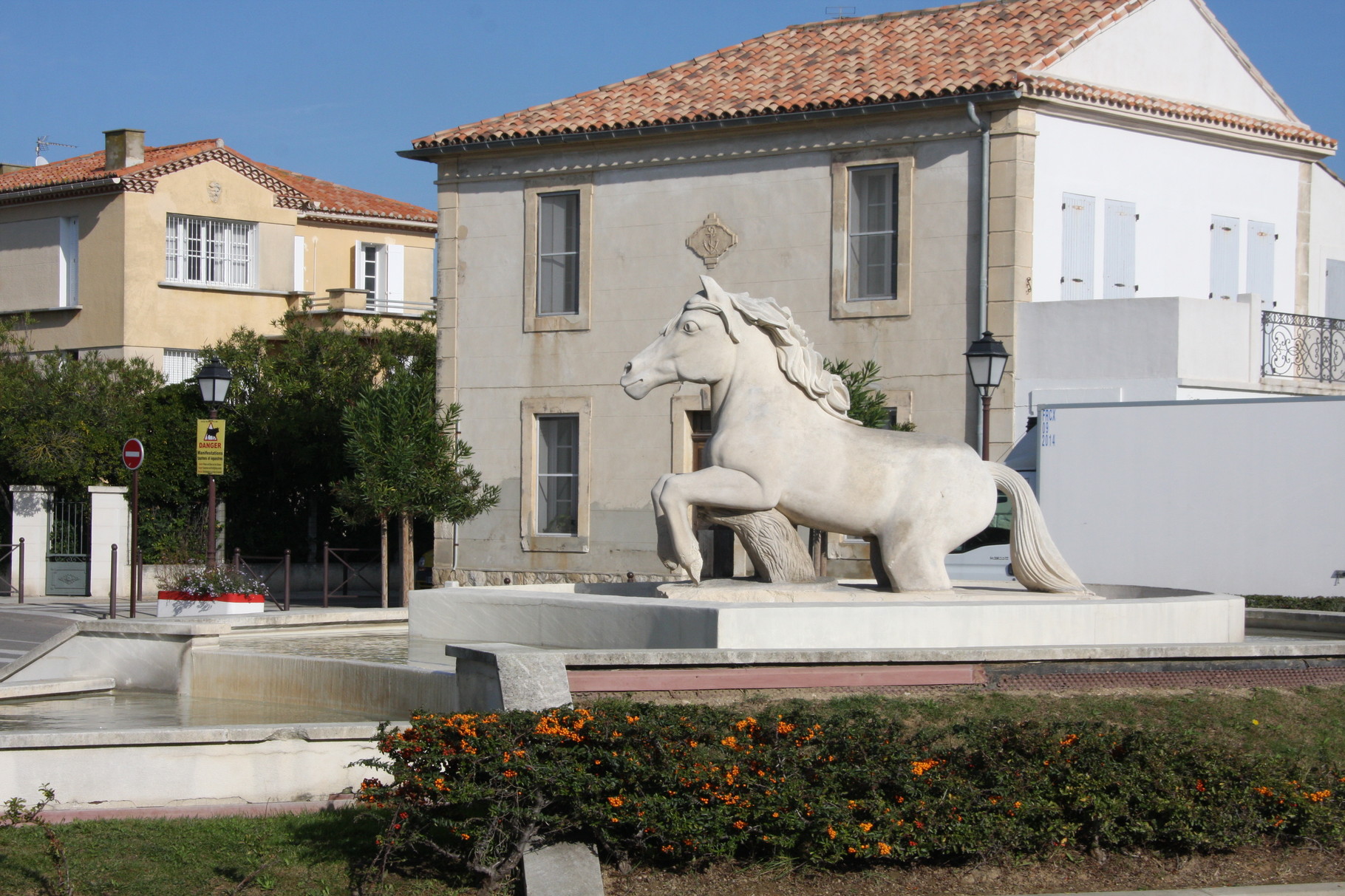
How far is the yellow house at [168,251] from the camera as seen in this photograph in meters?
35.7

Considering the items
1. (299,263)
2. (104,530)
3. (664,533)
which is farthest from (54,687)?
(299,263)

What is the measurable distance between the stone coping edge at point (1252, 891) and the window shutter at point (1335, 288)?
72.2 feet

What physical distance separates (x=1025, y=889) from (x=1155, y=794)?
79 centimetres

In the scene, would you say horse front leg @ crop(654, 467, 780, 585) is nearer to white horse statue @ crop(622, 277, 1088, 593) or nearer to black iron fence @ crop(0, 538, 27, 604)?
white horse statue @ crop(622, 277, 1088, 593)

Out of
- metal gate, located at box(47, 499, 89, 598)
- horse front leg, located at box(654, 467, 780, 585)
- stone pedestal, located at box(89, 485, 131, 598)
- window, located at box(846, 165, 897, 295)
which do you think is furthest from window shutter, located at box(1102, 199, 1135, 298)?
metal gate, located at box(47, 499, 89, 598)

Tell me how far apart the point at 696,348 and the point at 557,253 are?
1497cm

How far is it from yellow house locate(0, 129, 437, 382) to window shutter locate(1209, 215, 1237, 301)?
18903 mm

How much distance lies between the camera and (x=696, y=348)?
36.4ft

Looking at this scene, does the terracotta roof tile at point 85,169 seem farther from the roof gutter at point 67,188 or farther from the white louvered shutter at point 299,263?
the white louvered shutter at point 299,263

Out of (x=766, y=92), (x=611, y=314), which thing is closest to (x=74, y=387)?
(x=611, y=314)

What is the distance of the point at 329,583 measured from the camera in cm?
3119

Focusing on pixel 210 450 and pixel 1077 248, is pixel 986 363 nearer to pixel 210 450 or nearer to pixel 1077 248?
pixel 1077 248

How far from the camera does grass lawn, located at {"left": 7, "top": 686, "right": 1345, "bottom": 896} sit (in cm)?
719

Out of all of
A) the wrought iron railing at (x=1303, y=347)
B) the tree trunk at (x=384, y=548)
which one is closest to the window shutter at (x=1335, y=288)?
the wrought iron railing at (x=1303, y=347)
